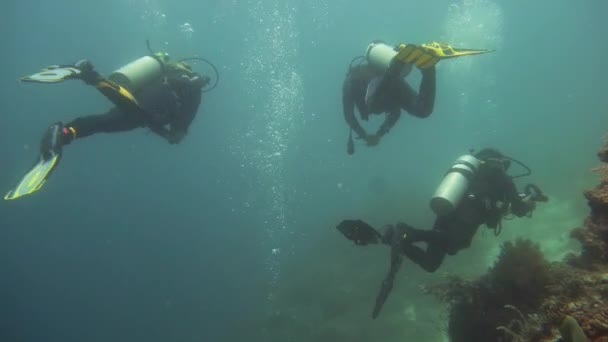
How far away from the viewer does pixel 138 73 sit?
636 cm

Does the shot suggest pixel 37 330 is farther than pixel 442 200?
Yes

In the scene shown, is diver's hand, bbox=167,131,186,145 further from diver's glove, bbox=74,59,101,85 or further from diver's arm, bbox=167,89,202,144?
diver's glove, bbox=74,59,101,85

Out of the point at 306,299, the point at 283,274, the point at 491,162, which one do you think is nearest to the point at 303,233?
the point at 283,274

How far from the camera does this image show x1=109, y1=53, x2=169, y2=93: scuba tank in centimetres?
614

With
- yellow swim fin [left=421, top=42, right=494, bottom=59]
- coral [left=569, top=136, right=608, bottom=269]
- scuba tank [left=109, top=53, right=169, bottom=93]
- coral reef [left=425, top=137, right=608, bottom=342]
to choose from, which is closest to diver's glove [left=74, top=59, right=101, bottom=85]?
scuba tank [left=109, top=53, right=169, bottom=93]

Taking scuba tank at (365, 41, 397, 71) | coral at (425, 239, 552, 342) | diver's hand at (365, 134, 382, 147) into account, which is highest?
scuba tank at (365, 41, 397, 71)

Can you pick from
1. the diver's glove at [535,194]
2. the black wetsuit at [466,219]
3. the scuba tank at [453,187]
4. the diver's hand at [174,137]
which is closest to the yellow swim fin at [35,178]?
the diver's hand at [174,137]

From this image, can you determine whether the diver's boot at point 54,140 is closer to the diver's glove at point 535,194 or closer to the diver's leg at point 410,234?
the diver's leg at point 410,234

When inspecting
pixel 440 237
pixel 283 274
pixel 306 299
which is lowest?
pixel 283 274

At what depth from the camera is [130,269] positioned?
39469 mm

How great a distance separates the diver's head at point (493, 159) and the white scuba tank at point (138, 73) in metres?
5.41

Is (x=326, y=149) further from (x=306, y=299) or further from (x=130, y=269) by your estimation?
(x=306, y=299)

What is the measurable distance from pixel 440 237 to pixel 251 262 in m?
24.7

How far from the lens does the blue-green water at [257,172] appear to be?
62.8ft
